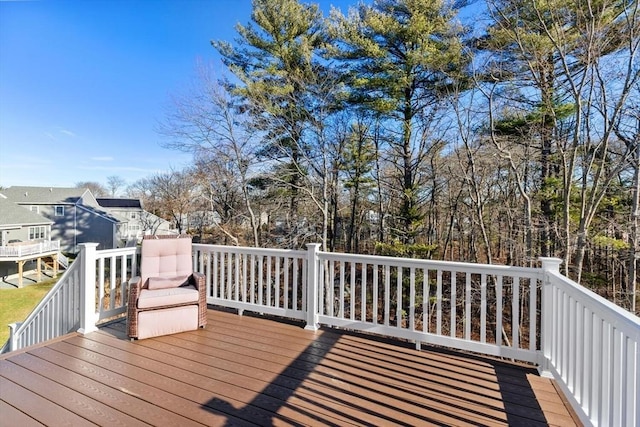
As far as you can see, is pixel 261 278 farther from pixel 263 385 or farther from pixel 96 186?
pixel 96 186

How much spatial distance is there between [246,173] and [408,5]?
6662mm

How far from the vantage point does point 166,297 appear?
3.30 m

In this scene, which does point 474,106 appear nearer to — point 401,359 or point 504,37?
point 504,37

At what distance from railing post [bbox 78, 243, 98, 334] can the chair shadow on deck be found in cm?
215

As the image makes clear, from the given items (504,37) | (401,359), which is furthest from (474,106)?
(401,359)

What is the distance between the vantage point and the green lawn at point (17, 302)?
42.0 ft

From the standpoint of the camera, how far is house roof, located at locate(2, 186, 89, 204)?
22.2 meters

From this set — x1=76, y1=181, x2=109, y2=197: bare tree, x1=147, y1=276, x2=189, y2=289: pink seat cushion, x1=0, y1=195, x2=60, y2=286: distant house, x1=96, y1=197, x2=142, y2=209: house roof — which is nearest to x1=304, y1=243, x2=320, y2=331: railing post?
x1=147, y1=276, x2=189, y2=289: pink seat cushion

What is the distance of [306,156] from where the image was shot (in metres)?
10.2

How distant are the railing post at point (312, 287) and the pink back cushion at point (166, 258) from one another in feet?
4.90

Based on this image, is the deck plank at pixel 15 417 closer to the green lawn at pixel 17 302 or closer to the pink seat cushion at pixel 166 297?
the pink seat cushion at pixel 166 297

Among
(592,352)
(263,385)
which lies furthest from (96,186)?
(592,352)

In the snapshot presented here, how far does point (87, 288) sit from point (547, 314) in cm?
441

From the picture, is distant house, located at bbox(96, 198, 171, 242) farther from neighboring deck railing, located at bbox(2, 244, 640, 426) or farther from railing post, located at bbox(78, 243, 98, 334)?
railing post, located at bbox(78, 243, 98, 334)
